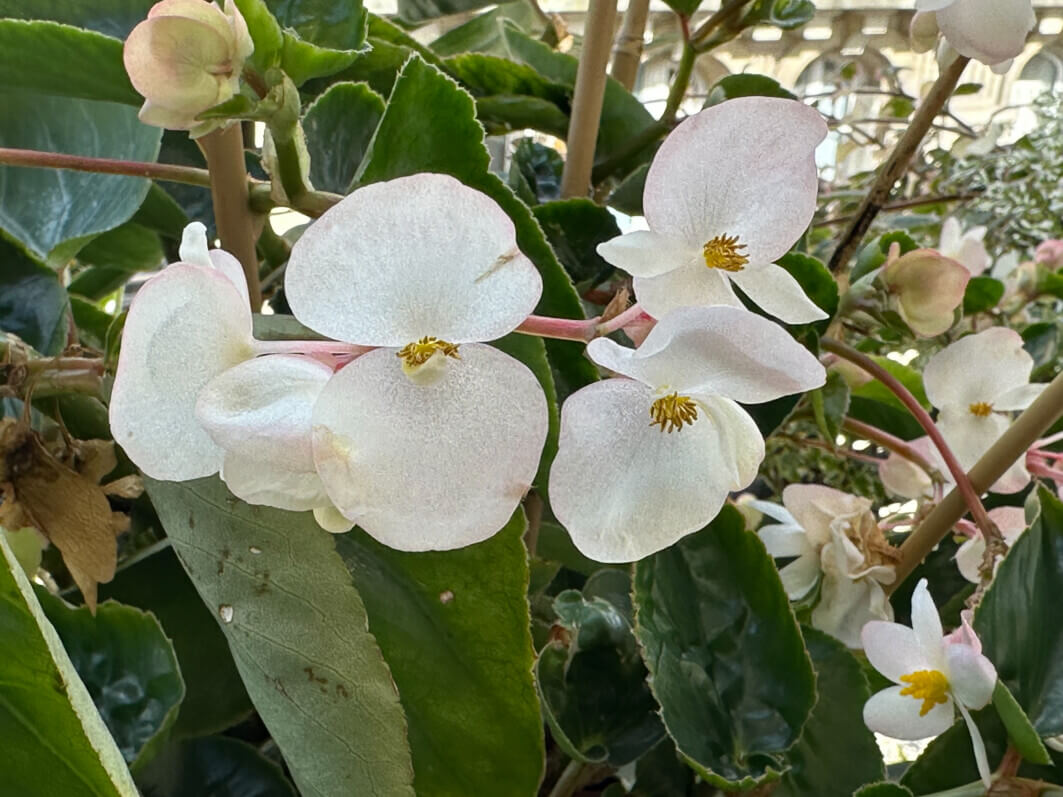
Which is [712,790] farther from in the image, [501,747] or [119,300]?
[119,300]

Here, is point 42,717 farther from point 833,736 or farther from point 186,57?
point 833,736

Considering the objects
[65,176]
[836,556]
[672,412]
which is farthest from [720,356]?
[65,176]

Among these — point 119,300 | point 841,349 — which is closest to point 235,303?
point 841,349

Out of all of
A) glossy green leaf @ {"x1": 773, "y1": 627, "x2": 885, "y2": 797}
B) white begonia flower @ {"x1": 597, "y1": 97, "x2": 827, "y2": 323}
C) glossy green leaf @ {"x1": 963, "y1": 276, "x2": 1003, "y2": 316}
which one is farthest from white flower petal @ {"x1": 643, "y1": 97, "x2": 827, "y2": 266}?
glossy green leaf @ {"x1": 963, "y1": 276, "x2": 1003, "y2": 316}

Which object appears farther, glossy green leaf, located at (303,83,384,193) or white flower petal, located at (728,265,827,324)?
glossy green leaf, located at (303,83,384,193)

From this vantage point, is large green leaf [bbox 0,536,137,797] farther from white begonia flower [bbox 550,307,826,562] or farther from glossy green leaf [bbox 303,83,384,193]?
glossy green leaf [bbox 303,83,384,193]

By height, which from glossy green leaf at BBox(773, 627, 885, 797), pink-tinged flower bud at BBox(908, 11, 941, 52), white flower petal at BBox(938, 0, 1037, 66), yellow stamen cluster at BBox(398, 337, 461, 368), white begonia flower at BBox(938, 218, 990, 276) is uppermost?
white flower petal at BBox(938, 0, 1037, 66)
